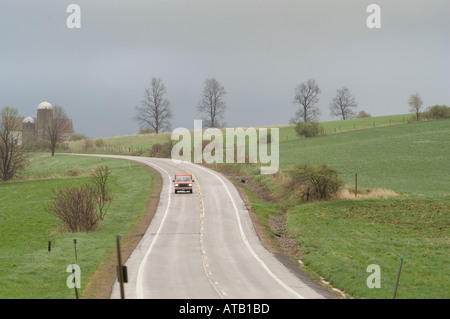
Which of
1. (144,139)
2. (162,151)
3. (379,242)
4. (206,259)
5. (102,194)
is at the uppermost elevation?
(144,139)

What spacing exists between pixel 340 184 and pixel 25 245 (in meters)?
27.8

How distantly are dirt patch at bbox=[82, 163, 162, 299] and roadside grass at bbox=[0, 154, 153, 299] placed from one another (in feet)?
1.29

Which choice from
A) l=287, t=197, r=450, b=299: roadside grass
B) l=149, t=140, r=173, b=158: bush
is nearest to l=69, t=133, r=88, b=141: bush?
l=149, t=140, r=173, b=158: bush

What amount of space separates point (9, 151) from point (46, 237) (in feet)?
150

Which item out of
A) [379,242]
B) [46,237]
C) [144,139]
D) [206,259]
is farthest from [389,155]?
[144,139]

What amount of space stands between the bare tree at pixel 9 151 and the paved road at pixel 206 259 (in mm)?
35028

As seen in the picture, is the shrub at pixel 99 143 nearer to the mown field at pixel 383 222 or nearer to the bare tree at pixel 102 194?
the mown field at pixel 383 222

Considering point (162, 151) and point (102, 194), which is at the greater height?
point (162, 151)

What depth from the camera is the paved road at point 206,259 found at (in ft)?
77.6

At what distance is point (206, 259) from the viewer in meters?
30.6

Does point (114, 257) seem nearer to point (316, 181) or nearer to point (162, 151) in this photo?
point (316, 181)

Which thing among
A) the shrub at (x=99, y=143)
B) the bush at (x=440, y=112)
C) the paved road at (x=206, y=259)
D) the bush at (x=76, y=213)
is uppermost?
the bush at (x=440, y=112)

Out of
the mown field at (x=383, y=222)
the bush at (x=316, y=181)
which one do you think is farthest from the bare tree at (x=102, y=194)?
the bush at (x=316, y=181)
